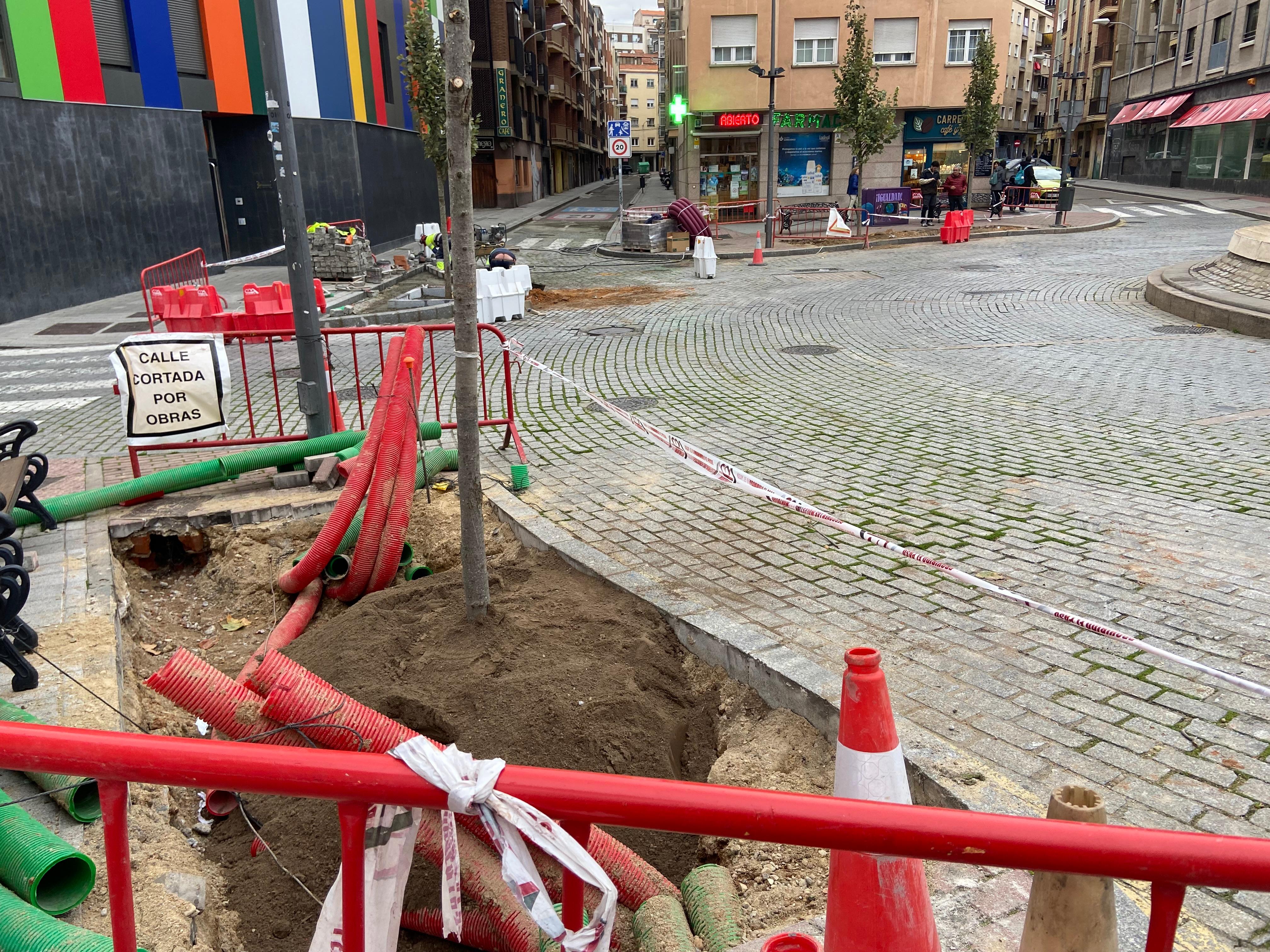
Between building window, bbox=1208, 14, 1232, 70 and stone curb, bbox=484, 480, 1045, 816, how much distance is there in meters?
45.6

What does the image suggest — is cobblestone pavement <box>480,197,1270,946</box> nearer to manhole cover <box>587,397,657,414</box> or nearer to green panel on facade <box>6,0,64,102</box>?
manhole cover <box>587,397,657,414</box>

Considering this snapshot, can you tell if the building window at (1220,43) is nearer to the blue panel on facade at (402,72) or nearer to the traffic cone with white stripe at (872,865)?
the blue panel on facade at (402,72)

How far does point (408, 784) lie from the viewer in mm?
1808

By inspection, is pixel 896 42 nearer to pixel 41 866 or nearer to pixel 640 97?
pixel 41 866

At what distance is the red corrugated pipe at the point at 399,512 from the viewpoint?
5680mm

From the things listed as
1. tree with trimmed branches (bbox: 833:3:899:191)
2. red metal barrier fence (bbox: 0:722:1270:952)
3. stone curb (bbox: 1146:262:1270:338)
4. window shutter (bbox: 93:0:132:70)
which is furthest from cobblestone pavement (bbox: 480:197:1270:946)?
tree with trimmed branches (bbox: 833:3:899:191)

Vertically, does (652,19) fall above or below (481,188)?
above

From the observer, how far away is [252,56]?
22.4m

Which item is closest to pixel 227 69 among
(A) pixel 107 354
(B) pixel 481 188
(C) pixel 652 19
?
(A) pixel 107 354

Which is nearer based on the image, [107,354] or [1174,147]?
[107,354]

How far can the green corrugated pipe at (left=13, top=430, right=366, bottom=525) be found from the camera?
631cm

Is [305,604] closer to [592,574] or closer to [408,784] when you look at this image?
[592,574]

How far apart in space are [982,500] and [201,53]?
21494 mm

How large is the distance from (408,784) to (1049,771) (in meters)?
2.67
